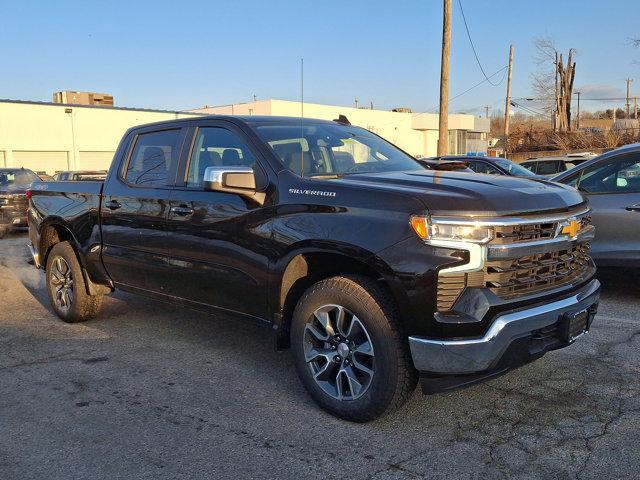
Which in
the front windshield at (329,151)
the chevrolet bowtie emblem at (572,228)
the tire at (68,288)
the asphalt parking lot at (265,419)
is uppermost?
the front windshield at (329,151)

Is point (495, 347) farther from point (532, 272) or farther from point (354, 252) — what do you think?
point (354, 252)

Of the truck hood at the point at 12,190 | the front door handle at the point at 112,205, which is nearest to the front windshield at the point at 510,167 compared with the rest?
the front door handle at the point at 112,205

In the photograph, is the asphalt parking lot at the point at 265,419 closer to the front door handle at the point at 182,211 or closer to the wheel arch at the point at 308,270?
the wheel arch at the point at 308,270

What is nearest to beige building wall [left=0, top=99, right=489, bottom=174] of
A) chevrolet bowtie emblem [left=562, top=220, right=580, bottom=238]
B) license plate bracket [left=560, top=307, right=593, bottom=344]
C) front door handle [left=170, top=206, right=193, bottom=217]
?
front door handle [left=170, top=206, right=193, bottom=217]

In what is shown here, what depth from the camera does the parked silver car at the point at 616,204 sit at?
20.4 feet

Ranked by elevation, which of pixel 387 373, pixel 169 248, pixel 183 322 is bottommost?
pixel 183 322

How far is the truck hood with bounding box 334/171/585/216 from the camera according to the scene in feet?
10.7

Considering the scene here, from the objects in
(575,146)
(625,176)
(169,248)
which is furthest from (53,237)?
(575,146)

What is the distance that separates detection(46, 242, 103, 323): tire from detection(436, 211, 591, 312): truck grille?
4.02 metres

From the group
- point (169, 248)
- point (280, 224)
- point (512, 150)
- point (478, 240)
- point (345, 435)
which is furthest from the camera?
point (512, 150)

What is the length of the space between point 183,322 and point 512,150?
135 ft

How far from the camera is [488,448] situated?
335 cm

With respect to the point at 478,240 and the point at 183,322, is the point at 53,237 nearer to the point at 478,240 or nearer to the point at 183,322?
the point at 183,322

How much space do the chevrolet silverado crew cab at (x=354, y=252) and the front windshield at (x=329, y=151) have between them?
0.05ft
